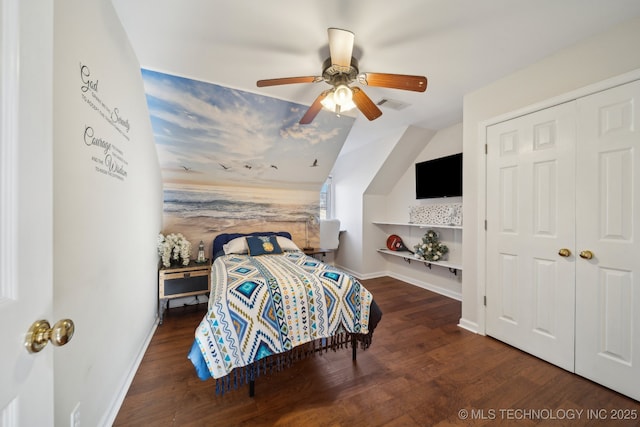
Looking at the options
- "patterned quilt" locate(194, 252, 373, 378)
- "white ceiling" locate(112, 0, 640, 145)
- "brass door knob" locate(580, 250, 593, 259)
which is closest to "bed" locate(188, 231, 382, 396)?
"patterned quilt" locate(194, 252, 373, 378)

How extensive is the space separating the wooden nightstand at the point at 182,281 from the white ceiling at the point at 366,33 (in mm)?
2052

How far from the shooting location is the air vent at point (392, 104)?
2795mm

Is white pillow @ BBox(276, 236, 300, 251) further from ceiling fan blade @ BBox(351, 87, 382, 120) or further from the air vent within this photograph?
the air vent

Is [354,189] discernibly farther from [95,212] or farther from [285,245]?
[95,212]

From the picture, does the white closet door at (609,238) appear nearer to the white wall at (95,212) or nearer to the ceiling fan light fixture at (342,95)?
the ceiling fan light fixture at (342,95)

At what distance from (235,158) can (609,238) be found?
3.76 m

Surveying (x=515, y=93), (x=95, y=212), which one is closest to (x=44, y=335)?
(x=95, y=212)

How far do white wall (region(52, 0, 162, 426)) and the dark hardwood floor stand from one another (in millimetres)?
316

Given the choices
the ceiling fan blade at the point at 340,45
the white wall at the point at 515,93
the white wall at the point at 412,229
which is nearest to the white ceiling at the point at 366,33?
the white wall at the point at 515,93

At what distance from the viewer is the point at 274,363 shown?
1862 millimetres

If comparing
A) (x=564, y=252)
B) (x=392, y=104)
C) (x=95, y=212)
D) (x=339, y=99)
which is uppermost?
(x=392, y=104)

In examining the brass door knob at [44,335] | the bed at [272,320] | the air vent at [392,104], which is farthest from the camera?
the air vent at [392,104]

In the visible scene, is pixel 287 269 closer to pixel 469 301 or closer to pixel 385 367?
pixel 385 367

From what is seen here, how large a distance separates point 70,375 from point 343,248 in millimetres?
4217
